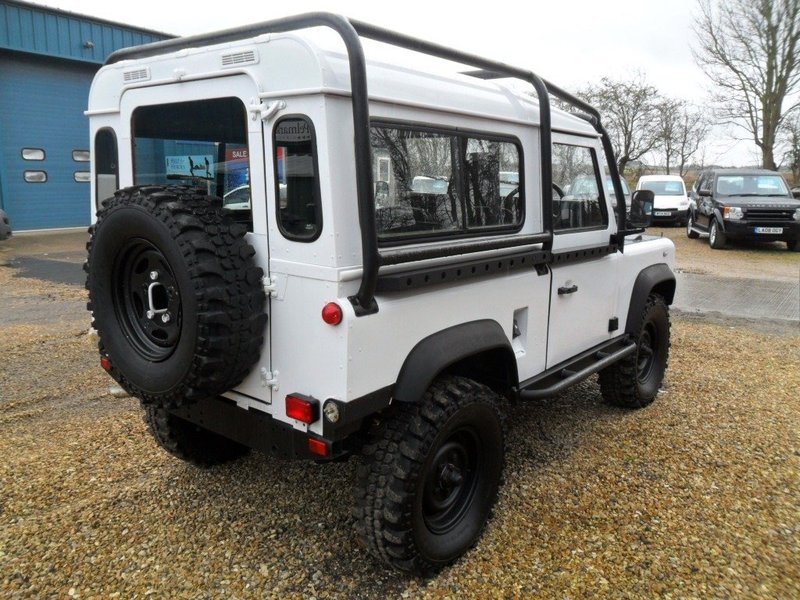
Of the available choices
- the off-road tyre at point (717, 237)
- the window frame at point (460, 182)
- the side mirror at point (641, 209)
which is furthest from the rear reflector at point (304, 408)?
the off-road tyre at point (717, 237)

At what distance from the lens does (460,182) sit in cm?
287

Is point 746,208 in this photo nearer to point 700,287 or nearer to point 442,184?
point 700,287

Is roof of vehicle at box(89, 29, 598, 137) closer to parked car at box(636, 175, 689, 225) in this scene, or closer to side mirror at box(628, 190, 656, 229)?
side mirror at box(628, 190, 656, 229)

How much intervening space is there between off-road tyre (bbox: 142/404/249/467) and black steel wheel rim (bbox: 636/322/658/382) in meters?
2.95

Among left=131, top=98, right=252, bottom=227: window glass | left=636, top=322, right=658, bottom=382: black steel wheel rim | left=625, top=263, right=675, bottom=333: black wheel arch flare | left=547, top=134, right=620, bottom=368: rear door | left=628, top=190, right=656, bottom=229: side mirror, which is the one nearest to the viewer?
left=131, top=98, right=252, bottom=227: window glass

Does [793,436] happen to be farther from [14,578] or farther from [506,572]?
[14,578]

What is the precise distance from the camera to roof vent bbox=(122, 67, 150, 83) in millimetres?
2756

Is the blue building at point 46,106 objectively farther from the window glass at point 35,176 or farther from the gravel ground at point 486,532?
the gravel ground at point 486,532

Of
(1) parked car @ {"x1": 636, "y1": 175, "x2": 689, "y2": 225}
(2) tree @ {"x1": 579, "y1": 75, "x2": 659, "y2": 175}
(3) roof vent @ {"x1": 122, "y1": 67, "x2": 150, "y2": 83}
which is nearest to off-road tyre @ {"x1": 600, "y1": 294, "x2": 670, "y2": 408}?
(3) roof vent @ {"x1": 122, "y1": 67, "x2": 150, "y2": 83}

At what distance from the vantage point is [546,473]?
11.6ft

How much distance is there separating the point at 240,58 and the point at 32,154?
14330mm

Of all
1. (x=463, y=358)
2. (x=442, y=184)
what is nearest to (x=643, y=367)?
(x=463, y=358)

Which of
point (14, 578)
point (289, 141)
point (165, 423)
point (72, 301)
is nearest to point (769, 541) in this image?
point (289, 141)

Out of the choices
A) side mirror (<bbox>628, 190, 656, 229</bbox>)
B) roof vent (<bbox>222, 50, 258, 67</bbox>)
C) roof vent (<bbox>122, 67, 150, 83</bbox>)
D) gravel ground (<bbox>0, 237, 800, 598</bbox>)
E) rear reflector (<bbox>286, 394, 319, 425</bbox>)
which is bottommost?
gravel ground (<bbox>0, 237, 800, 598</bbox>)
